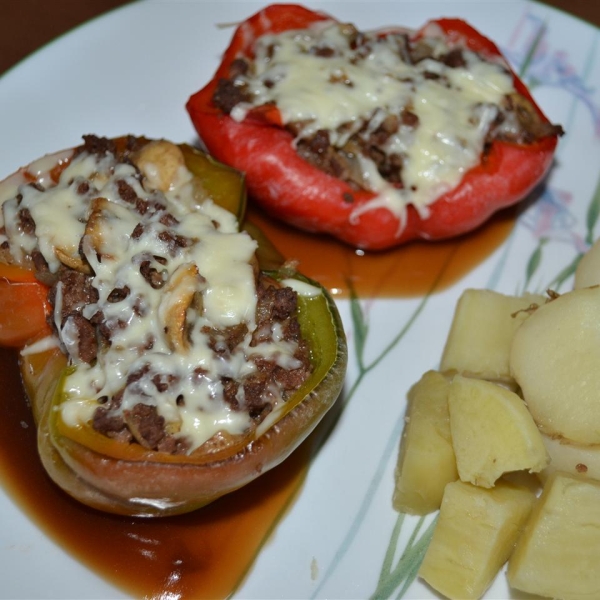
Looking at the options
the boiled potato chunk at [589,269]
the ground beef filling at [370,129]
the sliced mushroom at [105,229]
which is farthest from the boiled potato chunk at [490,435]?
the sliced mushroom at [105,229]

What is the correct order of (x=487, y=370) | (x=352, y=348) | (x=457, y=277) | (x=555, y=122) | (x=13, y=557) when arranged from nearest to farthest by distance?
(x=13, y=557) < (x=487, y=370) < (x=352, y=348) < (x=457, y=277) < (x=555, y=122)

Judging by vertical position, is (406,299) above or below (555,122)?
below

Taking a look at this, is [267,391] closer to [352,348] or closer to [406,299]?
[352,348]

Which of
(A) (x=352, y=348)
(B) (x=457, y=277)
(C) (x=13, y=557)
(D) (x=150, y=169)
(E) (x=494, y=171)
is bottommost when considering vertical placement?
(C) (x=13, y=557)

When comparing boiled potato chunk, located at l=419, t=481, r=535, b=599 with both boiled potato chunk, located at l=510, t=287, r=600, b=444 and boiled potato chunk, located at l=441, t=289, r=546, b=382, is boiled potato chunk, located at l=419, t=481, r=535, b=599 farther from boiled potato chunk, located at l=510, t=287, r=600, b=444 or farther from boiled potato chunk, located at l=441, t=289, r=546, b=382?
boiled potato chunk, located at l=441, t=289, r=546, b=382

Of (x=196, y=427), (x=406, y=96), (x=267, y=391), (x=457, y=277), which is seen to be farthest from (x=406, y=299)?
(x=196, y=427)

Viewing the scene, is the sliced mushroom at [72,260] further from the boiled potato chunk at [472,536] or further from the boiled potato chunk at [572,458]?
the boiled potato chunk at [572,458]

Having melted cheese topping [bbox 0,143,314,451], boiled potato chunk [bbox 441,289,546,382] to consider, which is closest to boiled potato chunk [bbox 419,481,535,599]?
boiled potato chunk [bbox 441,289,546,382]
